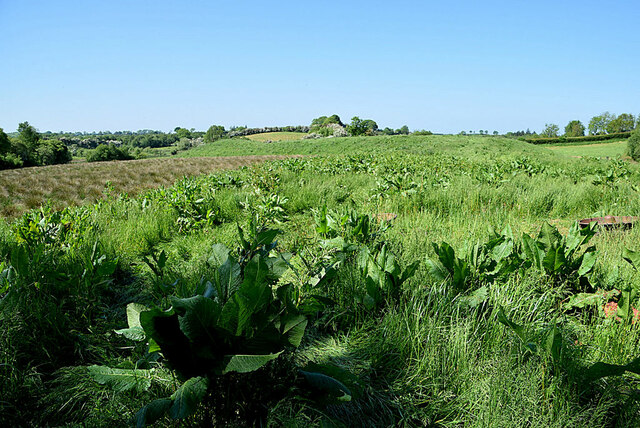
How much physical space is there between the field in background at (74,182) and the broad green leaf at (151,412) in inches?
260

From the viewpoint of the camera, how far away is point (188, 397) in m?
1.03

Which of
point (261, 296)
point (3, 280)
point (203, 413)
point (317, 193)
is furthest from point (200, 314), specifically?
point (317, 193)

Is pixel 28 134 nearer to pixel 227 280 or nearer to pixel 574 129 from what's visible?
pixel 227 280

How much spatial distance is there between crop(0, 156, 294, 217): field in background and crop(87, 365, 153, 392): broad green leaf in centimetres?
629

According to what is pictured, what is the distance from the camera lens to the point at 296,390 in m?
1.29

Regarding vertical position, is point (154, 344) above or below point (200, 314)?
below

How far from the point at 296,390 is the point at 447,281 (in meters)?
1.32

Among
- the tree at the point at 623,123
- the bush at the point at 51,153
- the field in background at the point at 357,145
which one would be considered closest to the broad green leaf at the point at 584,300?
the field in background at the point at 357,145

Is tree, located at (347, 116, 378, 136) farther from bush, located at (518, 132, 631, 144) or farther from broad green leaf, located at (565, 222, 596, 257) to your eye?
broad green leaf, located at (565, 222, 596, 257)

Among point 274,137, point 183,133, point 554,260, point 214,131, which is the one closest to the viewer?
point 554,260

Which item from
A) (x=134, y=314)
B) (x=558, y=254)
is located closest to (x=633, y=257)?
(x=558, y=254)

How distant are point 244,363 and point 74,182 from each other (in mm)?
9379

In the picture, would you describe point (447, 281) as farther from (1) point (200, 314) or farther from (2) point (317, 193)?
(2) point (317, 193)

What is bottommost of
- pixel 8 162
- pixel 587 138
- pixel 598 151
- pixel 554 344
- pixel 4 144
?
pixel 554 344
